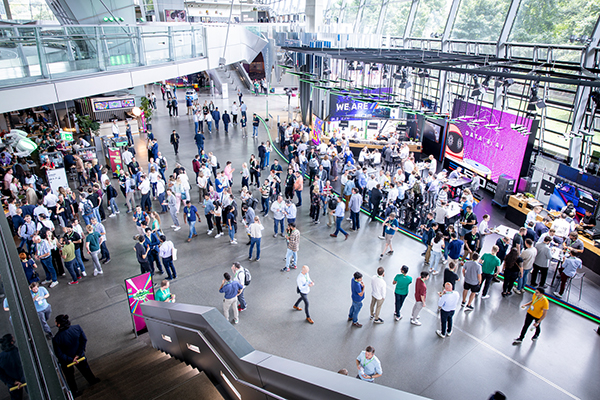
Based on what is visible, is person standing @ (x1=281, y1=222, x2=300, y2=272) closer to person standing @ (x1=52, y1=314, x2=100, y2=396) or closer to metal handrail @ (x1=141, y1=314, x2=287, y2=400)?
metal handrail @ (x1=141, y1=314, x2=287, y2=400)

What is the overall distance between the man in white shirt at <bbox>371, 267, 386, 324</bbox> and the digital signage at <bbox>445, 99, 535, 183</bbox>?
7.93 metres

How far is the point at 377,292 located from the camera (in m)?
7.09

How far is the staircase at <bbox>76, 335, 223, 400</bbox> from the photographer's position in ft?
14.0

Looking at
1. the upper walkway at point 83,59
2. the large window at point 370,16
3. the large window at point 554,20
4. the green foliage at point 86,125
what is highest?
the large window at point 370,16

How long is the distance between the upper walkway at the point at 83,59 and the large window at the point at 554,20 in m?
12.9

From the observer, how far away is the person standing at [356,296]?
6.88 m

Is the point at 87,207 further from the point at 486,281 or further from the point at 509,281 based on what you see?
the point at 509,281

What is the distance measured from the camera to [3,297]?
6.51 feet

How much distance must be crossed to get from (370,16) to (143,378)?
24.2 m

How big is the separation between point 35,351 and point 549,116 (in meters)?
15.3

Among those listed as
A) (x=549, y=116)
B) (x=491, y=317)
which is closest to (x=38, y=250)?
(x=491, y=317)

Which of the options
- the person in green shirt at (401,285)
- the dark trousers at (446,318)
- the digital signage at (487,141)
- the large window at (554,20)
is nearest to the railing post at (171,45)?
the digital signage at (487,141)

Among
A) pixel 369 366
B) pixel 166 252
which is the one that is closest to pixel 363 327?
pixel 369 366

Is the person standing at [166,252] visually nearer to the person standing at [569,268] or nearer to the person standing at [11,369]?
the person standing at [11,369]
